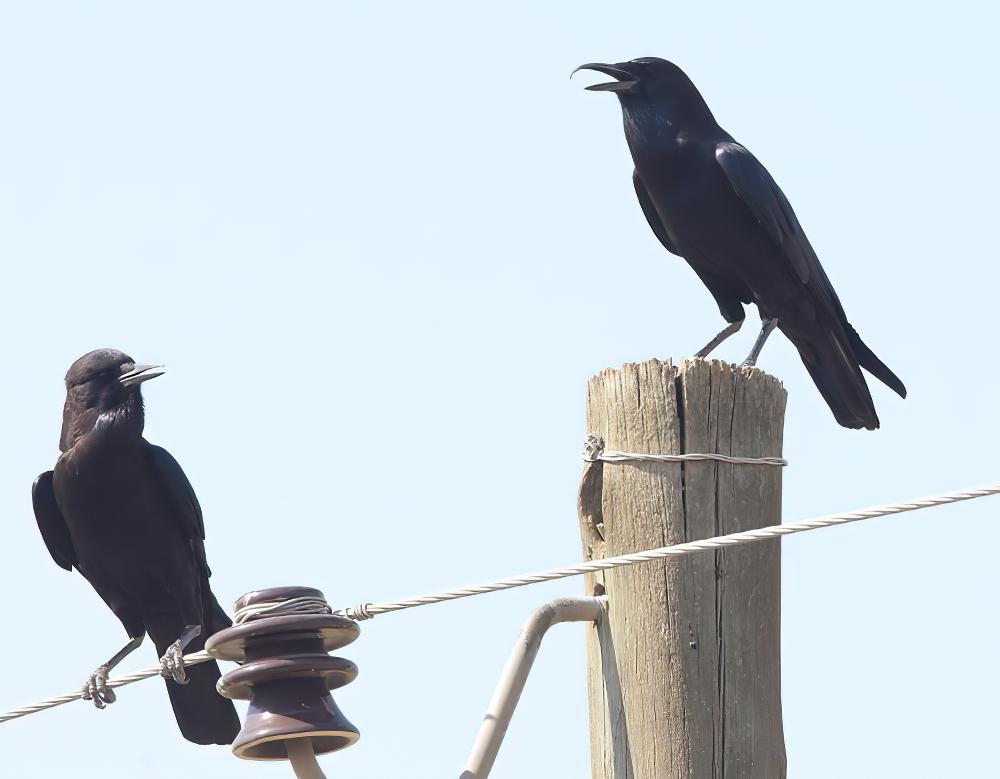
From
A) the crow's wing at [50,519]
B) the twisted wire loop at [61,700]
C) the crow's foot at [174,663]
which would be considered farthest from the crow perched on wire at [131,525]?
the twisted wire loop at [61,700]

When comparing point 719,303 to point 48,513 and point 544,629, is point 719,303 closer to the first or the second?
point 48,513

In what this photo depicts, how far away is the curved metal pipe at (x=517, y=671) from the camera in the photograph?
352 cm

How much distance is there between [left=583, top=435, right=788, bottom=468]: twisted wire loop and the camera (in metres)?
3.67

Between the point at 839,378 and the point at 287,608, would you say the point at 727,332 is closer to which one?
the point at 839,378

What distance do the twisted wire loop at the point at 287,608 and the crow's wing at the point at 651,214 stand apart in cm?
414

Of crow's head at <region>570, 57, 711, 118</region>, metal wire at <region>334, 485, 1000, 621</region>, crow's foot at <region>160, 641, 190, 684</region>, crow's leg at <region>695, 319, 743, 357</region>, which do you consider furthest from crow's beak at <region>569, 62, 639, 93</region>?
metal wire at <region>334, 485, 1000, 621</region>

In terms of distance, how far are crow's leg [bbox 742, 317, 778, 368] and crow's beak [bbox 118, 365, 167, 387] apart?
8.25 feet

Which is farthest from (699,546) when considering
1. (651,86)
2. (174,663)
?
(651,86)

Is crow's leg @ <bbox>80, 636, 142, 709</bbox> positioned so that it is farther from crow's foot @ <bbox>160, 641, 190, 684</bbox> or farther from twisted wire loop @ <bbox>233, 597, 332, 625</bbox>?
twisted wire loop @ <bbox>233, 597, 332, 625</bbox>

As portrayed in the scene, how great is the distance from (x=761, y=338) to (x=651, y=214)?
1.17 metres

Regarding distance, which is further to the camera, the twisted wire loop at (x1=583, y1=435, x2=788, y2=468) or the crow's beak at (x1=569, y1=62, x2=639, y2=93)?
the crow's beak at (x1=569, y1=62, x2=639, y2=93)

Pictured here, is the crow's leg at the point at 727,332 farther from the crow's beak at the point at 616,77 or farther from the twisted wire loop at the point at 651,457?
the twisted wire loop at the point at 651,457

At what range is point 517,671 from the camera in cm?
364

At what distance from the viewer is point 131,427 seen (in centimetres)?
670
